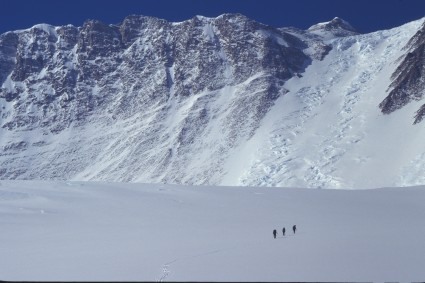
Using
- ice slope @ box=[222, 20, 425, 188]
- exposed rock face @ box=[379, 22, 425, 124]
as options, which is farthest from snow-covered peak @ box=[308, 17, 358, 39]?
exposed rock face @ box=[379, 22, 425, 124]

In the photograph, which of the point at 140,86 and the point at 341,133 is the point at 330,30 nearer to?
the point at 140,86

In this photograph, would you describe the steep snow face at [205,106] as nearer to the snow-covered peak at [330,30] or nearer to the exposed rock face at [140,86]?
the exposed rock face at [140,86]

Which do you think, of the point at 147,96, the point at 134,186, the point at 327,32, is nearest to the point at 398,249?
the point at 134,186

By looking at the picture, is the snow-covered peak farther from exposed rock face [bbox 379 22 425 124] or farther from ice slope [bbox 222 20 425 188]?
exposed rock face [bbox 379 22 425 124]

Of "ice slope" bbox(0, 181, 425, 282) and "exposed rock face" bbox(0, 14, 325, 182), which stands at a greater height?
"exposed rock face" bbox(0, 14, 325, 182)

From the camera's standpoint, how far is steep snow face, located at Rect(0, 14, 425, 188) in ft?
346

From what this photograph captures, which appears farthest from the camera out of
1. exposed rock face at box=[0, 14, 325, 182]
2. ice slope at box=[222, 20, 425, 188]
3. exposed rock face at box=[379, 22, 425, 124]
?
exposed rock face at box=[0, 14, 325, 182]

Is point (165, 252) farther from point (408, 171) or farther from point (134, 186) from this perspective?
point (408, 171)

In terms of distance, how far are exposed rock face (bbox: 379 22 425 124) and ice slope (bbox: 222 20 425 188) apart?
7.05 feet

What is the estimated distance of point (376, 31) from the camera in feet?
518

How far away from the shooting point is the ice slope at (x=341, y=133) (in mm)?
95188

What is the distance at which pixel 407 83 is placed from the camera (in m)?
116

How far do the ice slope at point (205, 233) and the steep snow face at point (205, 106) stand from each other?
5042 centimetres

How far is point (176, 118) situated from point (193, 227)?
117514 millimetres
